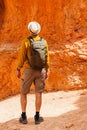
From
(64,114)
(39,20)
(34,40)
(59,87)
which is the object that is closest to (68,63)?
(59,87)

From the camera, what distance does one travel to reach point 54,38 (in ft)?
31.2

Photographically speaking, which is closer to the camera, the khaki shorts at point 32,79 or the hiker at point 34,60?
the hiker at point 34,60

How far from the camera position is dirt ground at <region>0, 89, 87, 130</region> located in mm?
6297

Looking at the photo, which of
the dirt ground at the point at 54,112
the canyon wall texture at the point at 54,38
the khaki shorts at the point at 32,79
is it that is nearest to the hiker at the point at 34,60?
the khaki shorts at the point at 32,79

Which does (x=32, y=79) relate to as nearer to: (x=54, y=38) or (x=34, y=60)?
(x=34, y=60)

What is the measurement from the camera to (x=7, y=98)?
9367 millimetres

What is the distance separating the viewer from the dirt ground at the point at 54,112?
6297 millimetres

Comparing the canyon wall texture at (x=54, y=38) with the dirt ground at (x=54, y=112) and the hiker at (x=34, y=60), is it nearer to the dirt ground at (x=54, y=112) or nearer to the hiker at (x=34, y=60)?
the dirt ground at (x=54, y=112)

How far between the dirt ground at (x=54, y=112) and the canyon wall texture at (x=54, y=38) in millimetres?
449

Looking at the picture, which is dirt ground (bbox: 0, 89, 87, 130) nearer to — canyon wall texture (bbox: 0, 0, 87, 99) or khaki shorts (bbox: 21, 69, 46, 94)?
canyon wall texture (bbox: 0, 0, 87, 99)

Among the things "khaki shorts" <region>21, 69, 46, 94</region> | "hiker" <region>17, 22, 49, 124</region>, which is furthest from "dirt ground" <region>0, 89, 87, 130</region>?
"khaki shorts" <region>21, 69, 46, 94</region>

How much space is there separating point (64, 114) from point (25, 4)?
3.81 metres

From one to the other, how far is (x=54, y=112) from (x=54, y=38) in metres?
2.73

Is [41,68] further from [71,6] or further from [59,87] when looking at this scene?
[71,6]
